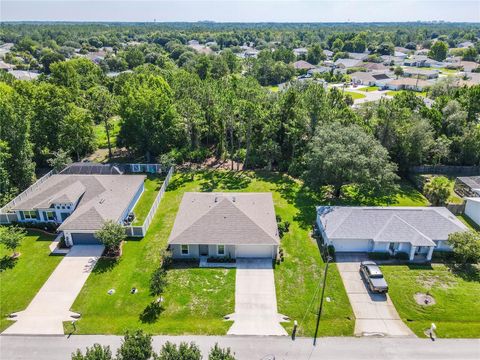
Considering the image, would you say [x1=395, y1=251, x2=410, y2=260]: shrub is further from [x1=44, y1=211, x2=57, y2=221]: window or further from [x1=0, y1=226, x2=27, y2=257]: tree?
[x1=44, y1=211, x2=57, y2=221]: window

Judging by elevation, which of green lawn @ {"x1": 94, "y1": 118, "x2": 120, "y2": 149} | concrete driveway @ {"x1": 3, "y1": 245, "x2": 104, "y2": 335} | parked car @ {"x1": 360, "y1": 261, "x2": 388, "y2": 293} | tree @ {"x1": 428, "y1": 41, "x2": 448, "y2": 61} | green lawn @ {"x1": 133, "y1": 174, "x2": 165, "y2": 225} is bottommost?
concrete driveway @ {"x1": 3, "y1": 245, "x2": 104, "y2": 335}

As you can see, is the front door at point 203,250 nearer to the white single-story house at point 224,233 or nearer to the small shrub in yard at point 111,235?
the white single-story house at point 224,233

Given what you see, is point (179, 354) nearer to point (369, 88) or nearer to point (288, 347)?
point (288, 347)

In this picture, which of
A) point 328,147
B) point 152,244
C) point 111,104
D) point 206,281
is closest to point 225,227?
point 206,281

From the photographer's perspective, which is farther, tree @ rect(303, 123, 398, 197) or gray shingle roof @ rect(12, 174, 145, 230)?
tree @ rect(303, 123, 398, 197)

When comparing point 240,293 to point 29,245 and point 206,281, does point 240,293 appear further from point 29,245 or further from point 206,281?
point 29,245

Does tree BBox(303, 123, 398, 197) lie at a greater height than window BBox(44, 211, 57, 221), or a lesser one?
A: greater

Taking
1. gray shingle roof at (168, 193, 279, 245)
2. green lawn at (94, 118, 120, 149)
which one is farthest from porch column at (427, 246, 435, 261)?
green lawn at (94, 118, 120, 149)

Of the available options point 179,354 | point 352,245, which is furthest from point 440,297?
point 179,354
